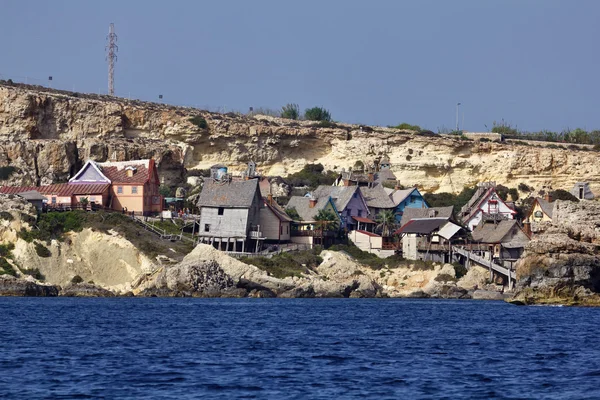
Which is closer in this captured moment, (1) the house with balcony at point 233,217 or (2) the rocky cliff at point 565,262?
(2) the rocky cliff at point 565,262

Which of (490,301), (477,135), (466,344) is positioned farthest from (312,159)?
(466,344)

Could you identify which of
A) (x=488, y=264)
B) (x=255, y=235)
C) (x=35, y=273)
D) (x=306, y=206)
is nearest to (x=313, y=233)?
(x=306, y=206)

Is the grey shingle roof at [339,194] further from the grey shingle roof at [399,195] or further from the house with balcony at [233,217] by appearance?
the house with balcony at [233,217]

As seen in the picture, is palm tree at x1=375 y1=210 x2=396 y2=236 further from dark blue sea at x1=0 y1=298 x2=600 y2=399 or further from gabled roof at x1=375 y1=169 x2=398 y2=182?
dark blue sea at x1=0 y1=298 x2=600 y2=399

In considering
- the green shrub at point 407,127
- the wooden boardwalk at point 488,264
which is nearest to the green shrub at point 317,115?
the green shrub at point 407,127

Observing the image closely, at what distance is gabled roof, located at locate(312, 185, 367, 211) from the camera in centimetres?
8512

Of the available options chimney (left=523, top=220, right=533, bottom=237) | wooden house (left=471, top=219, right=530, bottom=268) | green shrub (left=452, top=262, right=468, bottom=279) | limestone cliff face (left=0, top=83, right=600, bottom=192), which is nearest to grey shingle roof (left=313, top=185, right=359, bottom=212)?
wooden house (left=471, top=219, right=530, bottom=268)

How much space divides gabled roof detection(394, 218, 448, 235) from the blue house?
337 inches

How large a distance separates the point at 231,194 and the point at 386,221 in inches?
540

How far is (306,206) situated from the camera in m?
83.8

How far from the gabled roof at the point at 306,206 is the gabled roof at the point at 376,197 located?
6.65 metres

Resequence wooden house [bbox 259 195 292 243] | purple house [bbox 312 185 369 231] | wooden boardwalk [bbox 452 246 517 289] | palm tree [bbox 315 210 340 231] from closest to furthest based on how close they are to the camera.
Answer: wooden boardwalk [bbox 452 246 517 289]
wooden house [bbox 259 195 292 243]
palm tree [bbox 315 210 340 231]
purple house [bbox 312 185 369 231]

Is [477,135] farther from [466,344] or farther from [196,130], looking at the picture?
[466,344]

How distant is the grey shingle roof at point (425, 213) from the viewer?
266 ft
